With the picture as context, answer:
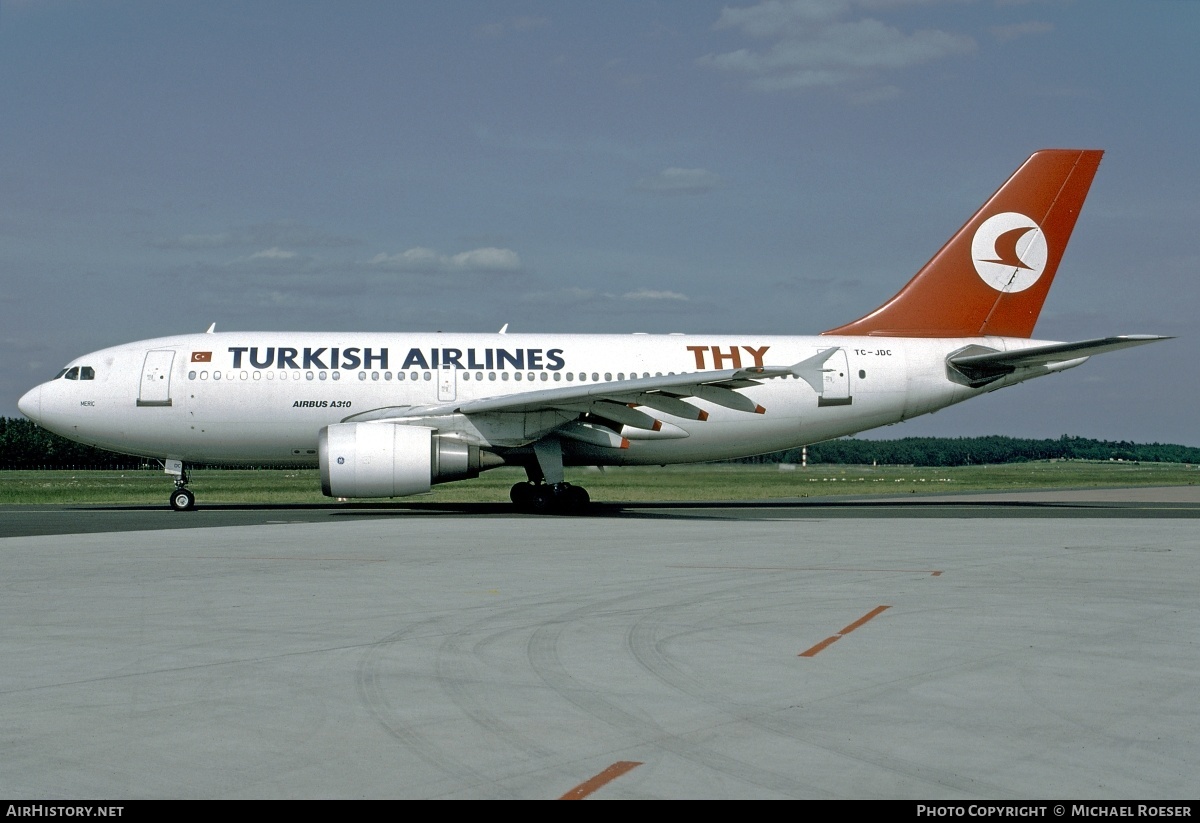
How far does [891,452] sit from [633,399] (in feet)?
234

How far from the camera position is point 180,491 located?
22469 mm

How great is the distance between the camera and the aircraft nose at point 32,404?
22906mm

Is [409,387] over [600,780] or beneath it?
over

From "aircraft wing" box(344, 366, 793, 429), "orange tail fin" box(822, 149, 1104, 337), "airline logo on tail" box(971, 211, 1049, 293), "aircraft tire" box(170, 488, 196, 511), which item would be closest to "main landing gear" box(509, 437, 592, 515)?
"aircraft wing" box(344, 366, 793, 429)


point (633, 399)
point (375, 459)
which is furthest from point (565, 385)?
point (375, 459)

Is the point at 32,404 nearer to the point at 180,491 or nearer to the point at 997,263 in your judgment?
the point at 180,491

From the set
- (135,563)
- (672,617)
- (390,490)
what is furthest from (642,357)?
(672,617)

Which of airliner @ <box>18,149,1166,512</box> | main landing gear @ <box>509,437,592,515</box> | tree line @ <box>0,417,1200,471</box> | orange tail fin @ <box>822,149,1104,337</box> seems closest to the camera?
airliner @ <box>18,149,1166,512</box>

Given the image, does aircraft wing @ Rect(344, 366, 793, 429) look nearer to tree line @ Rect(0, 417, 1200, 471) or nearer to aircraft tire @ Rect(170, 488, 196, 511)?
aircraft tire @ Rect(170, 488, 196, 511)

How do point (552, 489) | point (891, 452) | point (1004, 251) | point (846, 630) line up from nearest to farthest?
point (846, 630) → point (552, 489) → point (1004, 251) → point (891, 452)

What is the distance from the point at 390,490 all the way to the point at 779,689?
15.1 m

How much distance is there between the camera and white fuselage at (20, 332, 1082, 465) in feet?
74.1

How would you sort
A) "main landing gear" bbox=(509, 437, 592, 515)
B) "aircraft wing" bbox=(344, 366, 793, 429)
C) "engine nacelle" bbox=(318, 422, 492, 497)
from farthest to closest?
"main landing gear" bbox=(509, 437, 592, 515)
"engine nacelle" bbox=(318, 422, 492, 497)
"aircraft wing" bbox=(344, 366, 793, 429)

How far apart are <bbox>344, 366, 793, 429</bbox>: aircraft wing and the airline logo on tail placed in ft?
24.9
